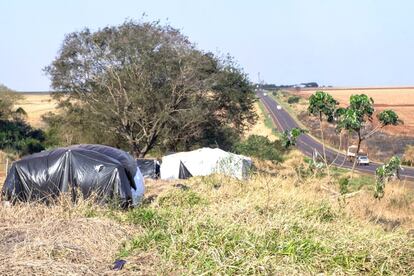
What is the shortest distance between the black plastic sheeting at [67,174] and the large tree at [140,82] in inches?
632

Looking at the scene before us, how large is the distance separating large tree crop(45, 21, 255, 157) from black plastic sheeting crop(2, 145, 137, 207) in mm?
16061

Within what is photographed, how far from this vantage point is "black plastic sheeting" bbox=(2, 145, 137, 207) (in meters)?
13.7

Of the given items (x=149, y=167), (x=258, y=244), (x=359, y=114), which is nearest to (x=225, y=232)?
(x=258, y=244)

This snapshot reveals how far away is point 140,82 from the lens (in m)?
30.4

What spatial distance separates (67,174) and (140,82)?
55.6ft

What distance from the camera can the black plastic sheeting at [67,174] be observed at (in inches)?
539

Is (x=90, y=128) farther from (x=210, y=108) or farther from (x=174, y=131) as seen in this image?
(x=210, y=108)

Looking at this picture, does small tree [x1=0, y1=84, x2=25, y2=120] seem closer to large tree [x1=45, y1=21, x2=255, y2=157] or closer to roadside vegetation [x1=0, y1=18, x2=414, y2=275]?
large tree [x1=45, y1=21, x2=255, y2=157]

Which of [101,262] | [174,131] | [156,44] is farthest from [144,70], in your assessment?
[101,262]

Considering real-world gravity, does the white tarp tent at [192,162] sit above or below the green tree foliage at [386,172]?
below

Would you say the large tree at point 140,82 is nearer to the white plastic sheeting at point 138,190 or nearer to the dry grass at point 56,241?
the white plastic sheeting at point 138,190

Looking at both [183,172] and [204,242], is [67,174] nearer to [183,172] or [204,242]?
[204,242]

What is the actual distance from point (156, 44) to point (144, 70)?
5.29ft

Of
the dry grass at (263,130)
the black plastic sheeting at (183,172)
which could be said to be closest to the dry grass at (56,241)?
the black plastic sheeting at (183,172)
